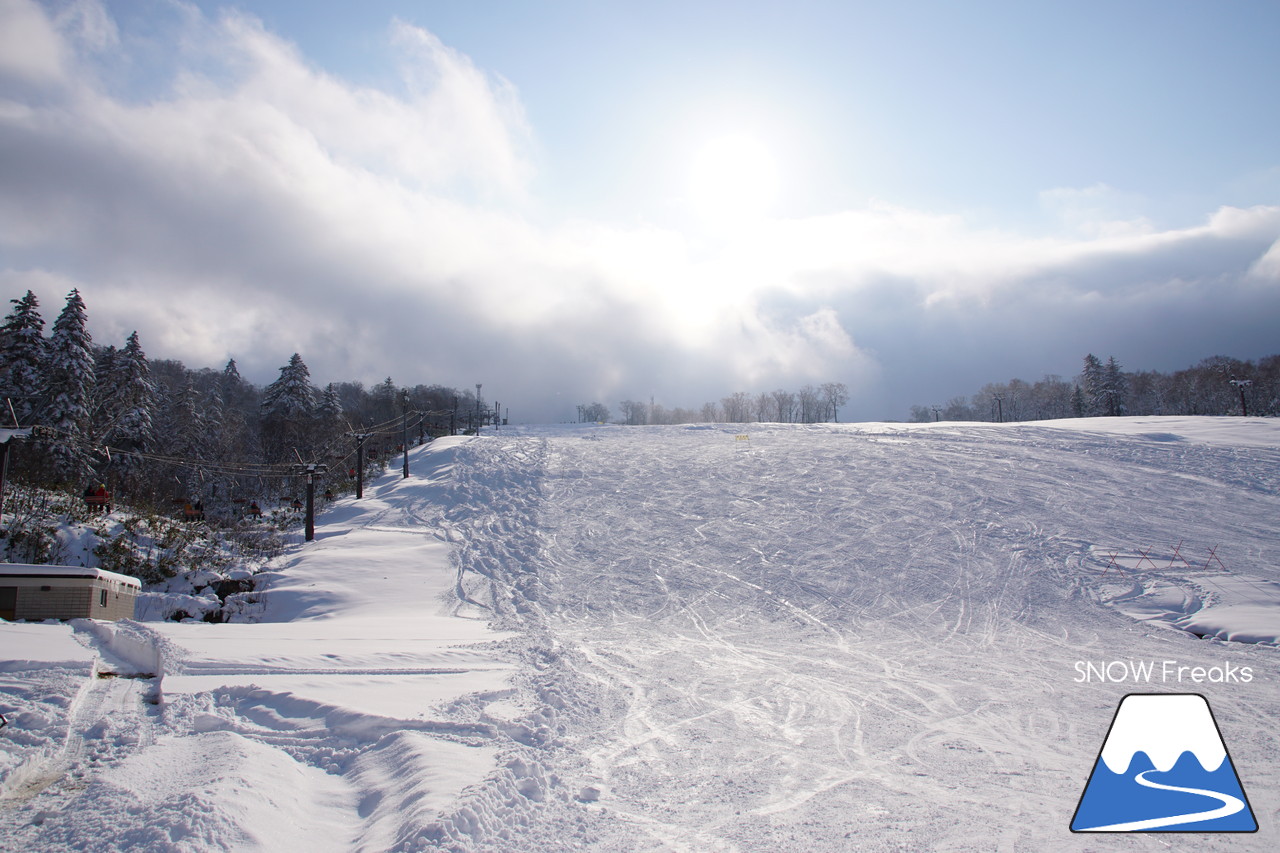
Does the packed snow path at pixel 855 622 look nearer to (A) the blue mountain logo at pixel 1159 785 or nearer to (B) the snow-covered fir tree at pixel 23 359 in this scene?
(A) the blue mountain logo at pixel 1159 785

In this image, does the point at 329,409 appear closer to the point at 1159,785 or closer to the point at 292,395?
the point at 292,395

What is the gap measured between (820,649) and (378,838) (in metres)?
9.62

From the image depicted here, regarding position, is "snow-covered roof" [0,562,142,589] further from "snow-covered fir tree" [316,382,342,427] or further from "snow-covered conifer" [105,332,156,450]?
"snow-covered fir tree" [316,382,342,427]

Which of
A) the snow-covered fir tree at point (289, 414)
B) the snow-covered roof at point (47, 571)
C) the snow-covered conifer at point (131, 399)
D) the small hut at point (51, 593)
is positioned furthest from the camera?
the snow-covered fir tree at point (289, 414)

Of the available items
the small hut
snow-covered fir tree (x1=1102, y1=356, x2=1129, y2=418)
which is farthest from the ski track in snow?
snow-covered fir tree (x1=1102, y1=356, x2=1129, y2=418)

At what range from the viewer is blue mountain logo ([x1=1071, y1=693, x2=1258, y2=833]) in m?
5.05

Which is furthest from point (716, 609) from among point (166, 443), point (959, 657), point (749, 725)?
point (166, 443)

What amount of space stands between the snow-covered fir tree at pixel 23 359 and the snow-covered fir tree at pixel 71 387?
0.93m

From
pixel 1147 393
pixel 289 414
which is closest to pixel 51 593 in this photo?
pixel 289 414

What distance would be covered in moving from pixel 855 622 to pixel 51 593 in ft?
52.3

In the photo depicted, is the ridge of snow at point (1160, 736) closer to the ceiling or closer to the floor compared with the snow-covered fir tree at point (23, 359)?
closer to the floor

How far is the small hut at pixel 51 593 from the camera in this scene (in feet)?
36.4

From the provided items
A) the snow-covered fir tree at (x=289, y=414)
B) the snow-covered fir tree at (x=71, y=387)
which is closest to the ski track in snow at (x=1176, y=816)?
the snow-covered fir tree at (x=71, y=387)

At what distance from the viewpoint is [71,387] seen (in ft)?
107
